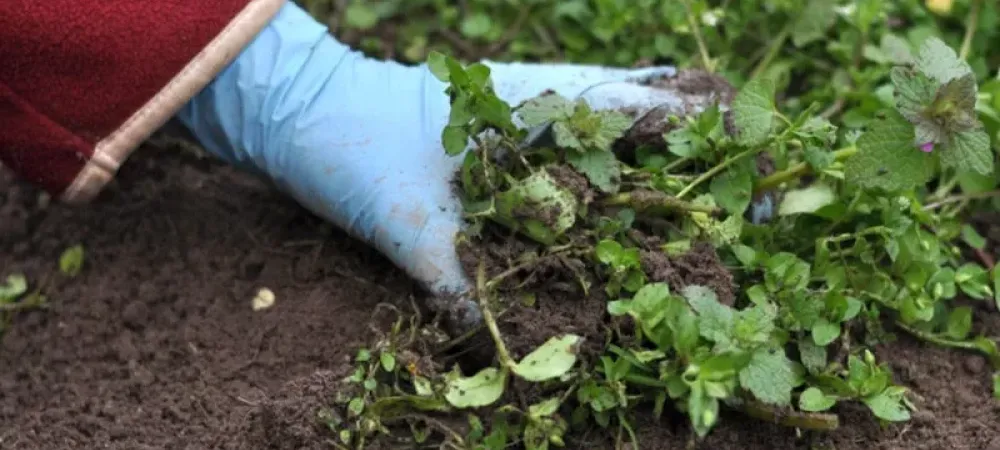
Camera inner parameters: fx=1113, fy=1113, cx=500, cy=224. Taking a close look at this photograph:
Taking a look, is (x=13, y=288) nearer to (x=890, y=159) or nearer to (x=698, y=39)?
(x=698, y=39)

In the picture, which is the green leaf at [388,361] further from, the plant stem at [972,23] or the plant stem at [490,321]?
the plant stem at [972,23]

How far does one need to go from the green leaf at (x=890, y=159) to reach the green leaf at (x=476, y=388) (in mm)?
500

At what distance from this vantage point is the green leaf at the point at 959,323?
1462mm

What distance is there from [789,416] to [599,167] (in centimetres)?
37

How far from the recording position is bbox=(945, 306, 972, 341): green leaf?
1462 millimetres

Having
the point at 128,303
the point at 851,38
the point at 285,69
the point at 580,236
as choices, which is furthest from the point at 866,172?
the point at 128,303

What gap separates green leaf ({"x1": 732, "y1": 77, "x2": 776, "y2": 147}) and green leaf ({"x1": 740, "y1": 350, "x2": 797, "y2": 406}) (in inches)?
11.6

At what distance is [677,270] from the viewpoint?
132 cm

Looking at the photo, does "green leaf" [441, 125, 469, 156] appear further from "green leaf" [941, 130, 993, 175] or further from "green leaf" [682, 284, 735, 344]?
"green leaf" [941, 130, 993, 175]

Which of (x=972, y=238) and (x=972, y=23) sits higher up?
(x=972, y=23)

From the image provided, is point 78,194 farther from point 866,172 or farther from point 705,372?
point 866,172

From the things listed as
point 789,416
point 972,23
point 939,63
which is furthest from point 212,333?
point 972,23

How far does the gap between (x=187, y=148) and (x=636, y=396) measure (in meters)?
0.92

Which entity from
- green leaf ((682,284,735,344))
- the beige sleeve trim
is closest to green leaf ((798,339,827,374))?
green leaf ((682,284,735,344))
